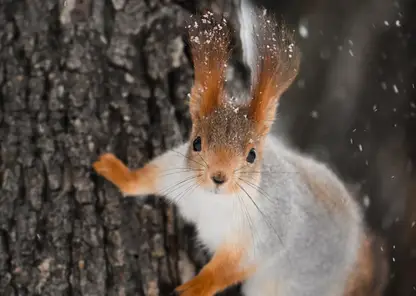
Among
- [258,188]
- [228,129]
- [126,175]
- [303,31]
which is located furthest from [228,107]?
[303,31]

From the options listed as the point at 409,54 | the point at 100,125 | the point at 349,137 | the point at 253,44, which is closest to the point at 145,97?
the point at 100,125

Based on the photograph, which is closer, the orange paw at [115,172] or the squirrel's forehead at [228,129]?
the squirrel's forehead at [228,129]

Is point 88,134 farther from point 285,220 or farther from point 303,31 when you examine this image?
point 303,31

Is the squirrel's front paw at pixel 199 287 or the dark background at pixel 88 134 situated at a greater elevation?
the dark background at pixel 88 134

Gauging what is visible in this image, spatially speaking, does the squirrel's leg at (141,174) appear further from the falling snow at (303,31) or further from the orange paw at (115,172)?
the falling snow at (303,31)

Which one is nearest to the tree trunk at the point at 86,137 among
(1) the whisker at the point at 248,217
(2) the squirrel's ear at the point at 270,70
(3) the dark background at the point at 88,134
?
(3) the dark background at the point at 88,134

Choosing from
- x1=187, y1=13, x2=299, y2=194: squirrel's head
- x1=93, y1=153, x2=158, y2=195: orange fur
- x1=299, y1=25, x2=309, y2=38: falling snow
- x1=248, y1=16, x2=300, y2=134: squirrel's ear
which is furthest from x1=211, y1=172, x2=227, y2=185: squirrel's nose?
x1=299, y1=25, x2=309, y2=38: falling snow

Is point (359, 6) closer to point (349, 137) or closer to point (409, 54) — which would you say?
point (409, 54)

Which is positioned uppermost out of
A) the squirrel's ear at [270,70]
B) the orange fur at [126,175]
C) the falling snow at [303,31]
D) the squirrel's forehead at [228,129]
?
the falling snow at [303,31]
